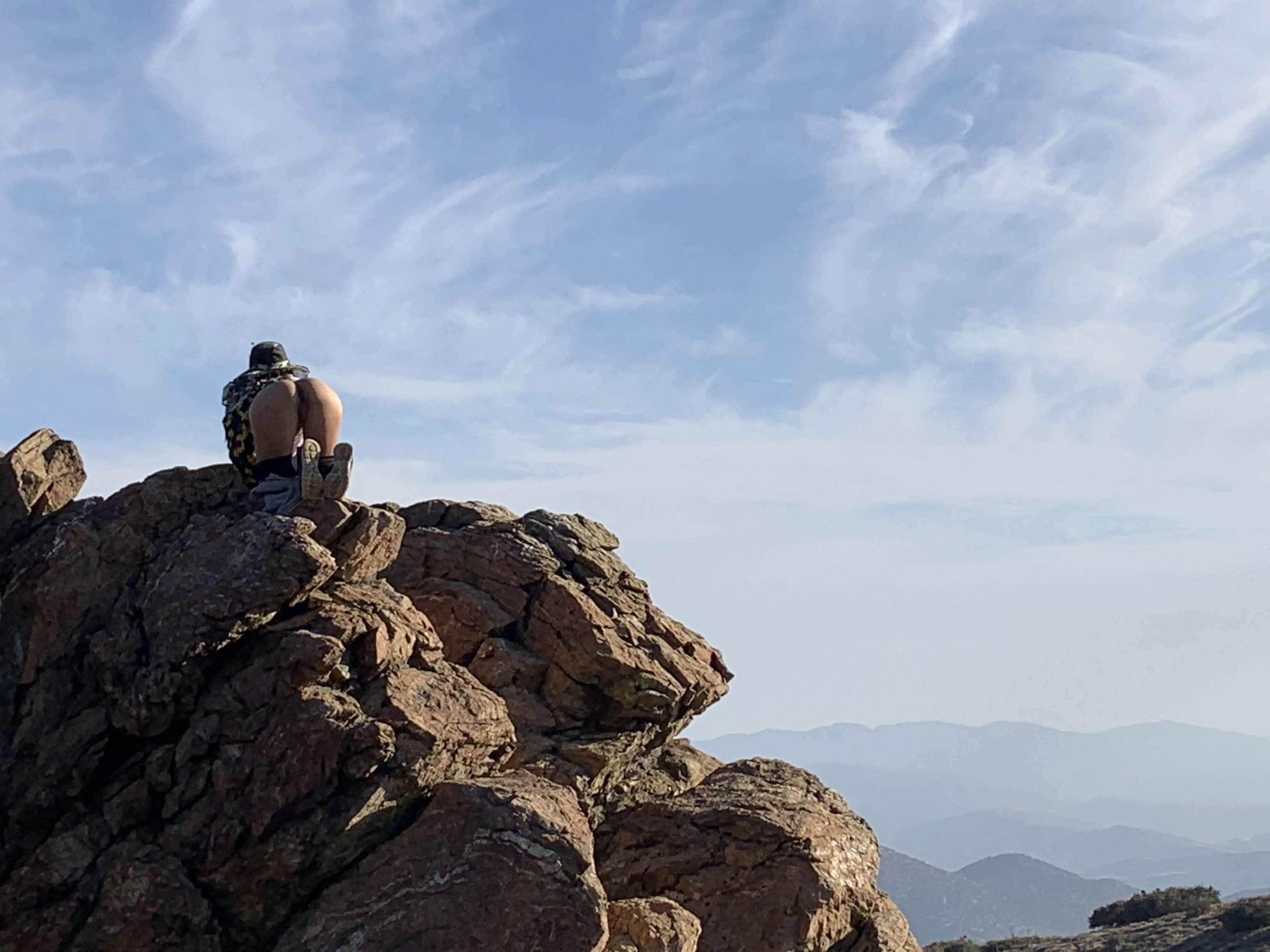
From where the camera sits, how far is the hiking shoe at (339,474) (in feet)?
48.6

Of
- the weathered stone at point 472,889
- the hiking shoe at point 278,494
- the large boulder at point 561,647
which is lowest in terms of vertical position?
the weathered stone at point 472,889

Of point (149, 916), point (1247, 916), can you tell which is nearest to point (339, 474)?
point (149, 916)

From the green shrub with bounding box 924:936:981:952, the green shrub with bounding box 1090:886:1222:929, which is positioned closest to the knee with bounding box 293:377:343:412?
the green shrub with bounding box 924:936:981:952

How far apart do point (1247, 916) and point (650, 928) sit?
36.7 meters

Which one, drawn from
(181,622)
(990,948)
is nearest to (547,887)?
(181,622)

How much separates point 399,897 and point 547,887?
146cm

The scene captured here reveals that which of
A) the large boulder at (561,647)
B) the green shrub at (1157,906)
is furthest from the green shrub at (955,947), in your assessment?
the large boulder at (561,647)

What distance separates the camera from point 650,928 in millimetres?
12289

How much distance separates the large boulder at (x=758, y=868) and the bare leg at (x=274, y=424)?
22.7ft

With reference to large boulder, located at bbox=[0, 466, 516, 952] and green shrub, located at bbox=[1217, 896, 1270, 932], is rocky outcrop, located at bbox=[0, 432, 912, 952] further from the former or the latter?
green shrub, located at bbox=[1217, 896, 1270, 932]

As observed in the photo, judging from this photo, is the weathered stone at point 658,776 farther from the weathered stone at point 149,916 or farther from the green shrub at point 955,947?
the green shrub at point 955,947

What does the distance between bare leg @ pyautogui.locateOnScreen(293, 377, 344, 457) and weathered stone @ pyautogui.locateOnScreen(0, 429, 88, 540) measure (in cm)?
294

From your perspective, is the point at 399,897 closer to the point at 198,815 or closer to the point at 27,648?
the point at 198,815

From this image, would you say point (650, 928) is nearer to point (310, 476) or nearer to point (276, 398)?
point (310, 476)
